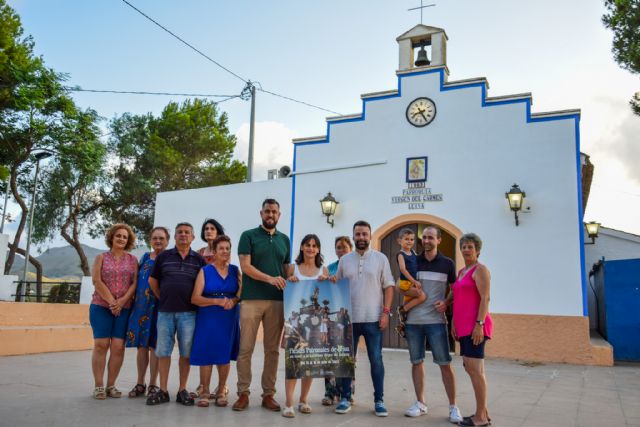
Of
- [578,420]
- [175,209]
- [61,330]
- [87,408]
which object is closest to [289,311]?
[87,408]

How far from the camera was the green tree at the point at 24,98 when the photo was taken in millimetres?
14609

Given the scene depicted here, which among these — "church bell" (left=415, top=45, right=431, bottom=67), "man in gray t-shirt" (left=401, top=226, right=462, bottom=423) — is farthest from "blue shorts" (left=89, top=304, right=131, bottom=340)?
"church bell" (left=415, top=45, right=431, bottom=67)

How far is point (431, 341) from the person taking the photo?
443 cm

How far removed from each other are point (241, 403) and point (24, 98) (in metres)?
13.6

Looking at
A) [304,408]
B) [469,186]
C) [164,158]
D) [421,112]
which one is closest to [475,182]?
[469,186]

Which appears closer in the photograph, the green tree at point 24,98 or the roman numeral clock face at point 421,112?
the roman numeral clock face at point 421,112

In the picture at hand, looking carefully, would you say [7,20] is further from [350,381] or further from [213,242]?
[350,381]

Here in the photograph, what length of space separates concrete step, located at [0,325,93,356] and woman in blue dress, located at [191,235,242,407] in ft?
15.3

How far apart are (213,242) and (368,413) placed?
81.1 inches

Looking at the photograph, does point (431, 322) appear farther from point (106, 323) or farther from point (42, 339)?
point (42, 339)

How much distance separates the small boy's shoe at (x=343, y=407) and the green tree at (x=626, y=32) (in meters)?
10.1

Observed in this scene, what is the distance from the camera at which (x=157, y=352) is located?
4.55m

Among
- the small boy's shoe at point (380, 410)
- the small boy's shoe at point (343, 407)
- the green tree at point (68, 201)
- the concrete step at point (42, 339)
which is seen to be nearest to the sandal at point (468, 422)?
the small boy's shoe at point (380, 410)

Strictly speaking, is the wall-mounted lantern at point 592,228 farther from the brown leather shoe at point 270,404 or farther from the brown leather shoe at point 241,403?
the brown leather shoe at point 241,403
